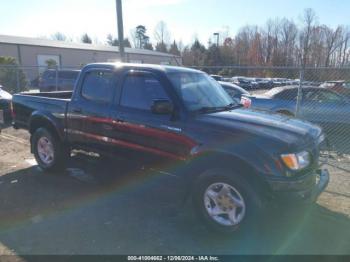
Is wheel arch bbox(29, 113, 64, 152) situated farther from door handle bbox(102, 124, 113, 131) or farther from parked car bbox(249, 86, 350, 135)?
parked car bbox(249, 86, 350, 135)

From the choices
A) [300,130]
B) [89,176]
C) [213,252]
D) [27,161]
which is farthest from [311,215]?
[27,161]

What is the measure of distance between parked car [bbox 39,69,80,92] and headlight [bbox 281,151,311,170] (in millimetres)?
15186

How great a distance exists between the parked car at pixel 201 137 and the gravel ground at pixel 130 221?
0.29 metres

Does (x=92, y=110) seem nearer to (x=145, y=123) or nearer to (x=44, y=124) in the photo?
(x=145, y=123)

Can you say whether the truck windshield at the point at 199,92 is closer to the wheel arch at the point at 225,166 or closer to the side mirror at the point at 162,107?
the side mirror at the point at 162,107

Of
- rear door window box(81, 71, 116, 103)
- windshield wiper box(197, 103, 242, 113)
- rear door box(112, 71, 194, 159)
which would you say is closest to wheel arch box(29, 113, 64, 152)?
rear door window box(81, 71, 116, 103)

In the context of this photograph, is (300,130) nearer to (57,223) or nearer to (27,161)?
(57,223)

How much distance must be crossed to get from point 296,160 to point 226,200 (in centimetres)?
91

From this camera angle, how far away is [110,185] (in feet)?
18.3

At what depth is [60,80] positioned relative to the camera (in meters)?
17.6

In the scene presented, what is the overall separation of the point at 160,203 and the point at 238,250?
156 cm

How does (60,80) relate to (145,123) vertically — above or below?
below

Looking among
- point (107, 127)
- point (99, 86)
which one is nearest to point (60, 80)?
point (99, 86)

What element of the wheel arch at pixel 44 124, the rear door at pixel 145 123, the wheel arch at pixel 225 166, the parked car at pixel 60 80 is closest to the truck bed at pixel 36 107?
the wheel arch at pixel 44 124
